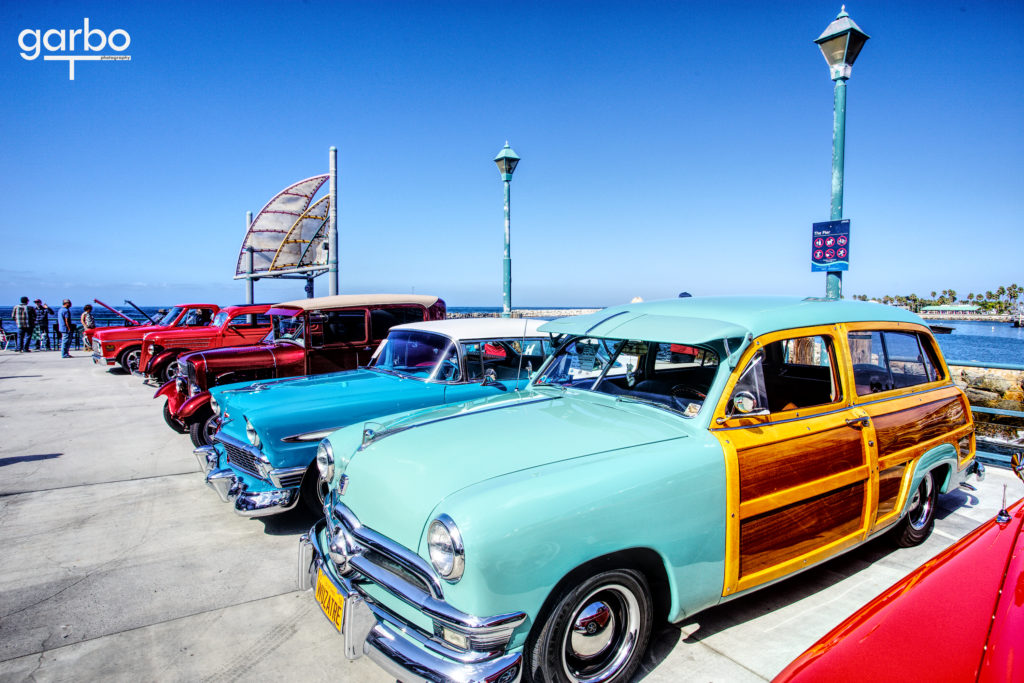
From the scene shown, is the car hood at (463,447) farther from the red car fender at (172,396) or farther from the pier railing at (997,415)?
the red car fender at (172,396)

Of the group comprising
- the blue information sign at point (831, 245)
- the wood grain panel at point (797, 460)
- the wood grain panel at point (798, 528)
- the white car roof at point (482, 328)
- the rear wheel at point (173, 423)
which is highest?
the blue information sign at point (831, 245)

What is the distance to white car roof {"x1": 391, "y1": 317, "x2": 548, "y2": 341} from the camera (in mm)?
5566

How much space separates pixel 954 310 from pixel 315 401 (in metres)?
108

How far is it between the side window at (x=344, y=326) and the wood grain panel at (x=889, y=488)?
20.8 ft

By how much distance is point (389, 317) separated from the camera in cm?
834

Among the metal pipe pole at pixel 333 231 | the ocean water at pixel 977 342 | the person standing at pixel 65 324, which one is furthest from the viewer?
the ocean water at pixel 977 342

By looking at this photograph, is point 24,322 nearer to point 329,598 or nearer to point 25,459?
point 25,459

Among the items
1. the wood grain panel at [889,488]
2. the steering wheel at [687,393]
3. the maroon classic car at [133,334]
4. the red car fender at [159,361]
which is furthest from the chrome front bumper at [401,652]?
the maroon classic car at [133,334]

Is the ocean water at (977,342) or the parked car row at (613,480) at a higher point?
the parked car row at (613,480)

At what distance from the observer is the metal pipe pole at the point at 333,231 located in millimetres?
15156

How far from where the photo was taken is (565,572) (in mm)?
2230

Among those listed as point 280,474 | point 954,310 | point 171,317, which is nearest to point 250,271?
point 171,317

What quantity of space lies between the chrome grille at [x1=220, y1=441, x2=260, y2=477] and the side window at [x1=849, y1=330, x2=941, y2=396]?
433 centimetres

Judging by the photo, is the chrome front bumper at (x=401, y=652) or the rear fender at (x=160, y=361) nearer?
the chrome front bumper at (x=401, y=652)
